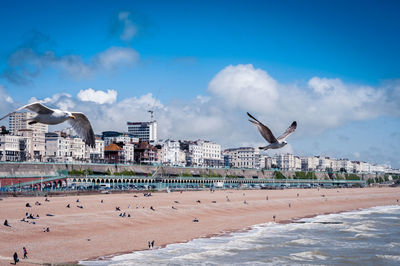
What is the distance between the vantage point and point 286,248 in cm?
3180

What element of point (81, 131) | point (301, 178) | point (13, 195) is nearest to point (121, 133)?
point (301, 178)

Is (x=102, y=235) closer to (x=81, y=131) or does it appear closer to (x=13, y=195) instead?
(x=81, y=131)

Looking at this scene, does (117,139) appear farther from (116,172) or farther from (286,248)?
(286,248)

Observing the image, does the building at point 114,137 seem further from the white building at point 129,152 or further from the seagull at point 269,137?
the seagull at point 269,137

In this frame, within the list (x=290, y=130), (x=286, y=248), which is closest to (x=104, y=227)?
(x=286, y=248)

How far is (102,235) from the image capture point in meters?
33.3

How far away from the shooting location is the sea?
26.7 metres

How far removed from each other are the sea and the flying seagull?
1586 cm

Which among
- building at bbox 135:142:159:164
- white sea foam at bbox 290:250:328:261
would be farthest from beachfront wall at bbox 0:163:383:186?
white sea foam at bbox 290:250:328:261

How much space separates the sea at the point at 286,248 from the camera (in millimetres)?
26719

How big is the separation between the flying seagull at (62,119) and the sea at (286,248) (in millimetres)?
15859

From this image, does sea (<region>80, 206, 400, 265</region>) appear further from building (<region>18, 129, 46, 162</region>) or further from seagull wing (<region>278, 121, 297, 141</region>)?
building (<region>18, 129, 46, 162</region>)

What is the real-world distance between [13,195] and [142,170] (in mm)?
58854

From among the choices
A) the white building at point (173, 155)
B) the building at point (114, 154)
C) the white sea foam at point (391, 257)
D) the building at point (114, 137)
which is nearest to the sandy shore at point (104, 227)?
the white sea foam at point (391, 257)
